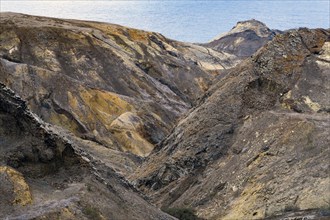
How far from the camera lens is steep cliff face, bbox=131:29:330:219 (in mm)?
24391

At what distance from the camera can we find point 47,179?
16.5m

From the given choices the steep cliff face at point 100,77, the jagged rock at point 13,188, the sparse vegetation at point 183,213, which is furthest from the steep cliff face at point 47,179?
the steep cliff face at point 100,77

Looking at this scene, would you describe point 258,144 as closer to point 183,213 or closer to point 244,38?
point 183,213

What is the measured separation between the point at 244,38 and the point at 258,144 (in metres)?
154

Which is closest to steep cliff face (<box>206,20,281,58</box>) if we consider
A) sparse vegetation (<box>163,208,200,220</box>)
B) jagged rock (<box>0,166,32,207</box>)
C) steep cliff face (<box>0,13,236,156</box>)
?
steep cliff face (<box>0,13,236,156</box>)

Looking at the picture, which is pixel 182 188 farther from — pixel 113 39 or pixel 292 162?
pixel 113 39

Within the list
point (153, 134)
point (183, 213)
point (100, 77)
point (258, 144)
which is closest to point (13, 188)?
point (183, 213)

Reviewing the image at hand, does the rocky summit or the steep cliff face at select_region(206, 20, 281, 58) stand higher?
the rocky summit

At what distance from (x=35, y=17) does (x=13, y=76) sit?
28716 millimetres

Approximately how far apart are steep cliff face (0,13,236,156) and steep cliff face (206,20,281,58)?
251ft

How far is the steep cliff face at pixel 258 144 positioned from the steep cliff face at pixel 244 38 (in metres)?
135

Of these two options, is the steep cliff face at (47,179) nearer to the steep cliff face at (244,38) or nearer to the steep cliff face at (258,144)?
the steep cliff face at (258,144)

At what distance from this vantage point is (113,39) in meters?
80.6

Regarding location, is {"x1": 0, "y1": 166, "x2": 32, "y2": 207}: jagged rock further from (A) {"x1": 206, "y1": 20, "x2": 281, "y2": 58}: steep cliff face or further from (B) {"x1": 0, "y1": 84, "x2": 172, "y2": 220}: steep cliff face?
(A) {"x1": 206, "y1": 20, "x2": 281, "y2": 58}: steep cliff face
